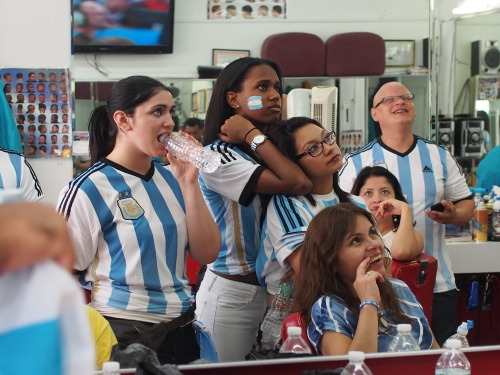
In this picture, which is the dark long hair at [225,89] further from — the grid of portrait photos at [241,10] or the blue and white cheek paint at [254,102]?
the grid of portrait photos at [241,10]

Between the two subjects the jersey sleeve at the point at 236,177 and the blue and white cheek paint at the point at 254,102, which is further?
the blue and white cheek paint at the point at 254,102

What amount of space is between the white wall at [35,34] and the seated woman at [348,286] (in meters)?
1.63

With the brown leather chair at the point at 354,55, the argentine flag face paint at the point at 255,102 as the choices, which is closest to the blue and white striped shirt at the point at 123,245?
the argentine flag face paint at the point at 255,102

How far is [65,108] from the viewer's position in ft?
10.2

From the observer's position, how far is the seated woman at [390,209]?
243 cm

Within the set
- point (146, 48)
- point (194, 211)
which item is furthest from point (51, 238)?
point (146, 48)

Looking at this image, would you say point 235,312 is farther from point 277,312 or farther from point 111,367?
point 111,367

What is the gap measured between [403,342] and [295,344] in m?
0.28

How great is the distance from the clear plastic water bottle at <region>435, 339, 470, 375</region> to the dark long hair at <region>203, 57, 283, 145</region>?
34.9 inches

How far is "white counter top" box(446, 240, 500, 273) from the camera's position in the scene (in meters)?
3.22

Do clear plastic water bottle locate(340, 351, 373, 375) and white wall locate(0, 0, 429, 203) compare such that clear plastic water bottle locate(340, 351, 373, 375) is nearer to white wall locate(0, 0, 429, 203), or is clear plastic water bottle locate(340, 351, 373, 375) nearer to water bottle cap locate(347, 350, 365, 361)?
water bottle cap locate(347, 350, 365, 361)

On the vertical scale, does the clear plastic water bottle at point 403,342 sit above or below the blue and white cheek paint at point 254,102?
below

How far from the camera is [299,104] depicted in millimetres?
3676

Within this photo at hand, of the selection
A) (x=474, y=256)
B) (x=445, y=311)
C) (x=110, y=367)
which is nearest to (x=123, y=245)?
(x=110, y=367)
